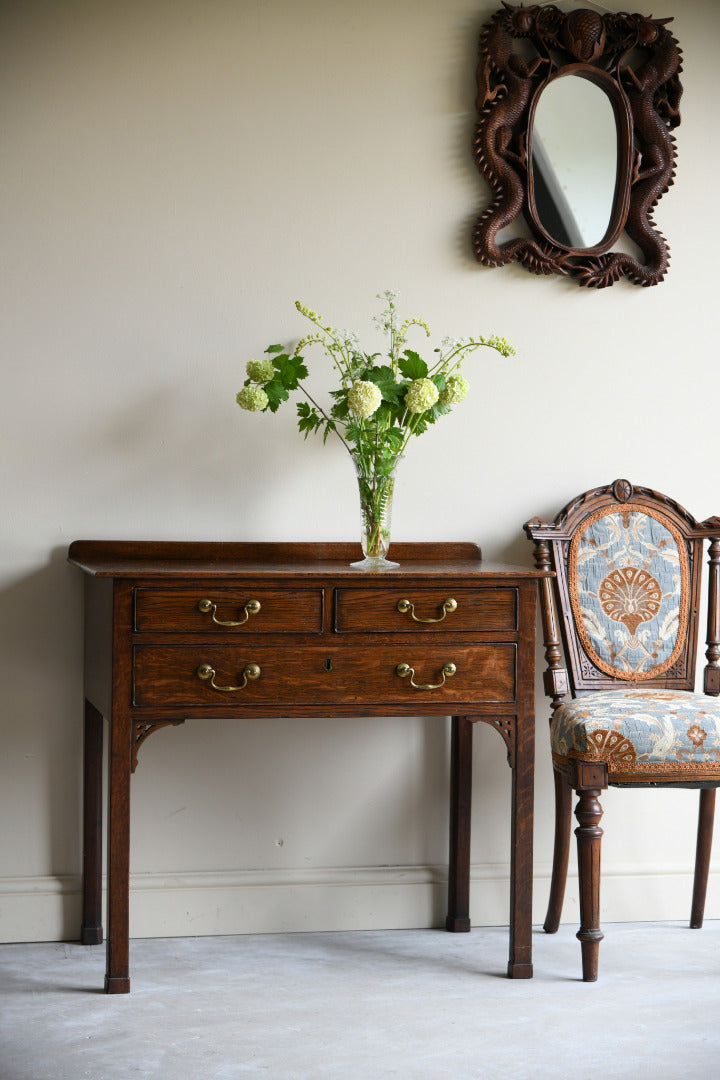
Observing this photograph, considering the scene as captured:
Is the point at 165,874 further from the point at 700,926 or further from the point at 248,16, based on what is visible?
the point at 248,16

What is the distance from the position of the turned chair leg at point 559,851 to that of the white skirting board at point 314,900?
0.10m

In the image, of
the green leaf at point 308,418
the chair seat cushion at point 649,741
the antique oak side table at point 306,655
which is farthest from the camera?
the green leaf at point 308,418

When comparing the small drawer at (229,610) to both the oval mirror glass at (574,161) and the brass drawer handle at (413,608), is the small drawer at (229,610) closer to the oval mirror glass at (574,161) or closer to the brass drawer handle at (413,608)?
the brass drawer handle at (413,608)

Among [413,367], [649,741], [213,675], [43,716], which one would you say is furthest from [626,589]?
[43,716]

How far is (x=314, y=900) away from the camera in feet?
8.95

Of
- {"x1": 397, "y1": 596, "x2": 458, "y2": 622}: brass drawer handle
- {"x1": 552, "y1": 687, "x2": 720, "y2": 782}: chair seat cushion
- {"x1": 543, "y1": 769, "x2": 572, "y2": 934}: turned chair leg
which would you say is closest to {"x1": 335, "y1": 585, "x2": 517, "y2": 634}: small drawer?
{"x1": 397, "y1": 596, "x2": 458, "y2": 622}: brass drawer handle

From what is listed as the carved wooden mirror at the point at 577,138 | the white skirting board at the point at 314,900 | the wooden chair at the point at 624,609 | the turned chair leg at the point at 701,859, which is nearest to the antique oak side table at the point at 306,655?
the wooden chair at the point at 624,609

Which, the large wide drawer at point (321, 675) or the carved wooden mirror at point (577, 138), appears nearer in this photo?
the large wide drawer at point (321, 675)

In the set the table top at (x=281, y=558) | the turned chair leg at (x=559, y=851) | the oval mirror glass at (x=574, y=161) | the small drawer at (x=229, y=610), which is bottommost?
the turned chair leg at (x=559, y=851)

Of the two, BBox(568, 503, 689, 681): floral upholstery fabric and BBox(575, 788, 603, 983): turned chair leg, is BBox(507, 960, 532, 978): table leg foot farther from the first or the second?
BBox(568, 503, 689, 681): floral upholstery fabric

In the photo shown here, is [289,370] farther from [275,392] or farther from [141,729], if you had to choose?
[141,729]

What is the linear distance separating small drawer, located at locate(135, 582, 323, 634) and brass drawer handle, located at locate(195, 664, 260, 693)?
0.24 ft

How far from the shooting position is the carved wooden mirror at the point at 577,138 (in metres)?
2.80

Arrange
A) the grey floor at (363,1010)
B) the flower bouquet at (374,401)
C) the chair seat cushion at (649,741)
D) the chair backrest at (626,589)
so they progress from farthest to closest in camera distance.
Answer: the chair backrest at (626,589) < the flower bouquet at (374,401) < the chair seat cushion at (649,741) < the grey floor at (363,1010)
